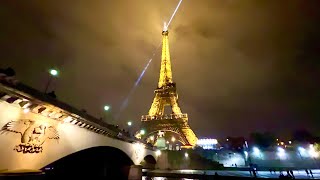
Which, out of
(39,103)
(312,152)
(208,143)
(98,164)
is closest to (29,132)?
(39,103)

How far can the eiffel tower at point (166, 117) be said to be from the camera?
5941cm

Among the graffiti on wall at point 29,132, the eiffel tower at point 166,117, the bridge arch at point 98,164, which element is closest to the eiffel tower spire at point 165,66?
the eiffel tower at point 166,117

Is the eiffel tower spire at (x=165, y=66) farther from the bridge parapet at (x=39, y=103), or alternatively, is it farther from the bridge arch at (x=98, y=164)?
the bridge parapet at (x=39, y=103)

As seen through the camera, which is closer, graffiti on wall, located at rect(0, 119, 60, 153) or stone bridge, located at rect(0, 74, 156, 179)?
stone bridge, located at rect(0, 74, 156, 179)

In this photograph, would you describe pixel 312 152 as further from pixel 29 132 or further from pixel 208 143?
pixel 29 132

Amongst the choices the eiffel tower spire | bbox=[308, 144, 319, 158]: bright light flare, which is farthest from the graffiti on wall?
bbox=[308, 144, 319, 158]: bright light flare

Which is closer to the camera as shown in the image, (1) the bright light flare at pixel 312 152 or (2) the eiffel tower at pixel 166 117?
(2) the eiffel tower at pixel 166 117

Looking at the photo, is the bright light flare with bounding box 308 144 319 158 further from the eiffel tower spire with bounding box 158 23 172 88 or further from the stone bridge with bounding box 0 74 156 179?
the stone bridge with bounding box 0 74 156 179

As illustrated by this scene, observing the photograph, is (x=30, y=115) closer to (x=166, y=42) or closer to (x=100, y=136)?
(x=100, y=136)

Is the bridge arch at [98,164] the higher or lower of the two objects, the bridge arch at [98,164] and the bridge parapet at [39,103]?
the lower

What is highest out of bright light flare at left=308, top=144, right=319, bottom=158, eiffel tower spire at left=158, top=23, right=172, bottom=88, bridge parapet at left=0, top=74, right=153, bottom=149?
eiffel tower spire at left=158, top=23, right=172, bottom=88

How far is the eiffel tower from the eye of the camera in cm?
5941

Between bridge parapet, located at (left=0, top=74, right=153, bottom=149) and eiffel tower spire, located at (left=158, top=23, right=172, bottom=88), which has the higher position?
eiffel tower spire, located at (left=158, top=23, right=172, bottom=88)

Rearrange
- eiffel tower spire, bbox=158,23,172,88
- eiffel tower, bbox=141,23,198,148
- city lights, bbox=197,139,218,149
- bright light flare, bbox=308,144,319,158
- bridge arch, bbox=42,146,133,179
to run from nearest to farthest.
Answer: bridge arch, bbox=42,146,133,179 → eiffel tower, bbox=141,23,198,148 → bright light flare, bbox=308,144,319,158 → eiffel tower spire, bbox=158,23,172,88 → city lights, bbox=197,139,218,149
